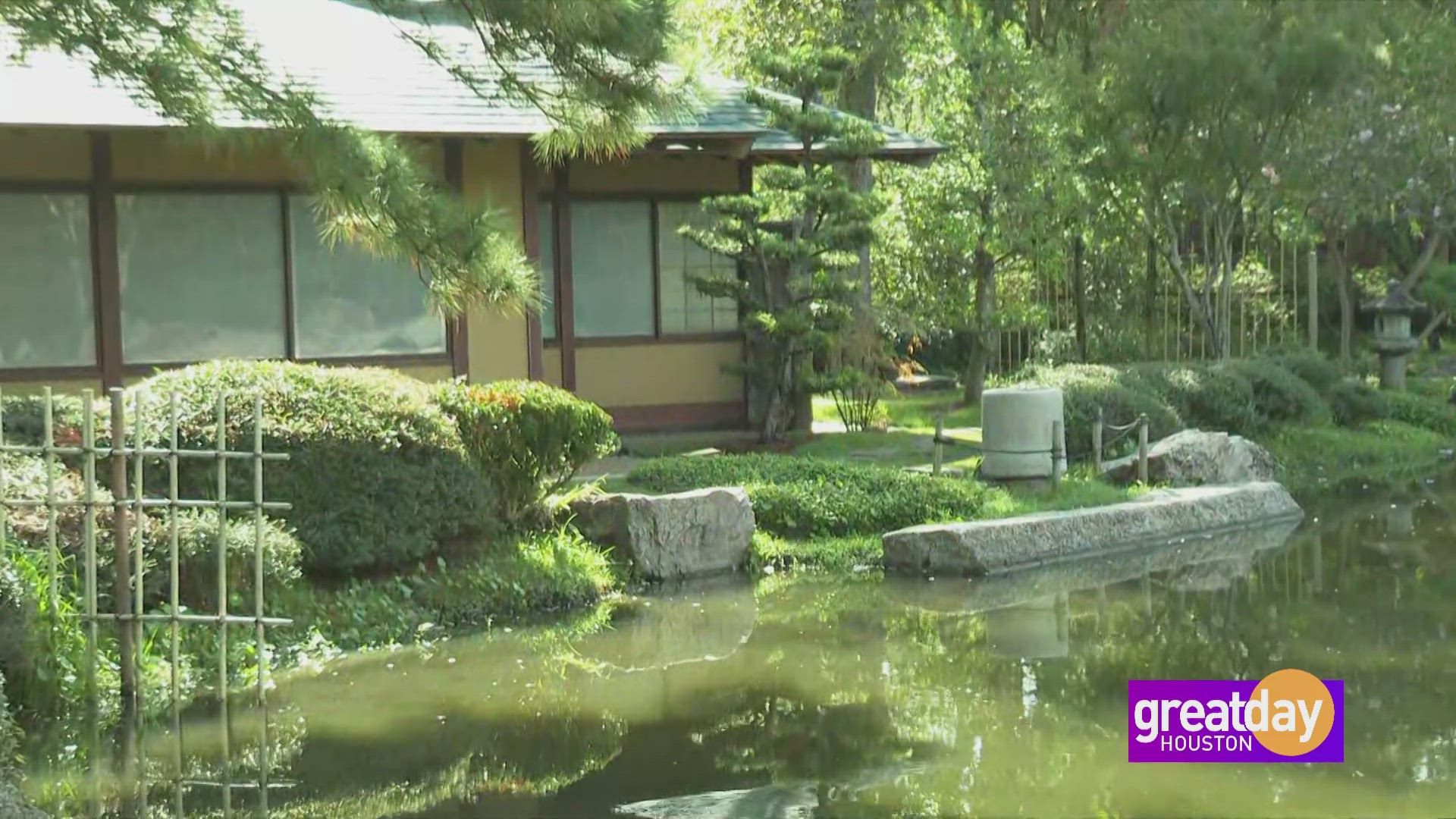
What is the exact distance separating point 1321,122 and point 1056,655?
1437cm

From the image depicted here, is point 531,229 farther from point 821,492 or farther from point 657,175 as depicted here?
point 821,492

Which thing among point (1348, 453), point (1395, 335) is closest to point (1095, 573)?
point (1348, 453)

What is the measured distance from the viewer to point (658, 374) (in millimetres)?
17562

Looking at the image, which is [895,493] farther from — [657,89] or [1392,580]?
[657,89]

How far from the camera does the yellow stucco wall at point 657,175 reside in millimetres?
17031

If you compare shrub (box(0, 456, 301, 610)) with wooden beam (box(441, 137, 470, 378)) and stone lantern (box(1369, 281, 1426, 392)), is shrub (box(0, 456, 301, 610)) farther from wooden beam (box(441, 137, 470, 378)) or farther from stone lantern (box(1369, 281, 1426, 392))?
stone lantern (box(1369, 281, 1426, 392))

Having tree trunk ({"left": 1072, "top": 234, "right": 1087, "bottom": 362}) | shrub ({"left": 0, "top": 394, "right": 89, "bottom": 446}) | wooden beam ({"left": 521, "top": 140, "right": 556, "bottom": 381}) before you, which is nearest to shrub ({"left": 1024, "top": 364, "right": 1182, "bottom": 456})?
wooden beam ({"left": 521, "top": 140, "right": 556, "bottom": 381})

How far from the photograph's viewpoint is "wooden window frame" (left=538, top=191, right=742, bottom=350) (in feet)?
55.2

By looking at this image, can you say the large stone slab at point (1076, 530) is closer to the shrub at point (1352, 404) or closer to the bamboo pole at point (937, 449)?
the bamboo pole at point (937, 449)

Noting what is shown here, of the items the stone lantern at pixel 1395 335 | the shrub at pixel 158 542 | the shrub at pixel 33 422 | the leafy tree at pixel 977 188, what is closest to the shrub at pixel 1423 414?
the stone lantern at pixel 1395 335

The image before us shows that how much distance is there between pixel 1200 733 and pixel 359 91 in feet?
33.0

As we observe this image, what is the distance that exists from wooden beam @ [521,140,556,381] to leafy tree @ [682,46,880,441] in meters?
1.62

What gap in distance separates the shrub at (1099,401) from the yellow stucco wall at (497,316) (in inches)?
210

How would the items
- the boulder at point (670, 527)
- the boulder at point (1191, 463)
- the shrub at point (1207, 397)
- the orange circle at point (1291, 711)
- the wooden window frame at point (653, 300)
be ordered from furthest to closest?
the shrub at point (1207, 397) < the wooden window frame at point (653, 300) < the boulder at point (1191, 463) < the boulder at point (670, 527) < the orange circle at point (1291, 711)
